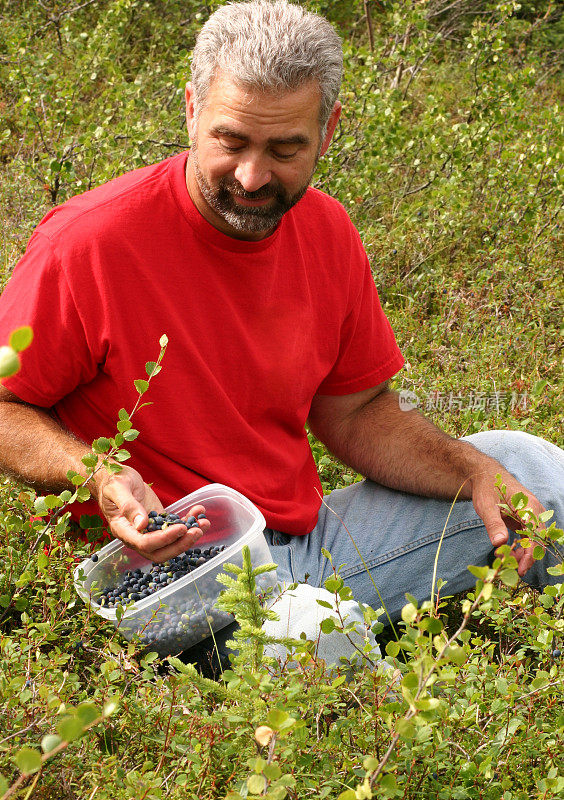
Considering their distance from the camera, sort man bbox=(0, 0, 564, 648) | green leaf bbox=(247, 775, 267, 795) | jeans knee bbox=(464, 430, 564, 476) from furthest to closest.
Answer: jeans knee bbox=(464, 430, 564, 476)
man bbox=(0, 0, 564, 648)
green leaf bbox=(247, 775, 267, 795)

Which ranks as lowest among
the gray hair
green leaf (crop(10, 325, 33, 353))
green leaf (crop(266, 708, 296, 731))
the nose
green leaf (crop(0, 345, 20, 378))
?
green leaf (crop(266, 708, 296, 731))

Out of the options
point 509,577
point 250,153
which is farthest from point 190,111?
point 509,577

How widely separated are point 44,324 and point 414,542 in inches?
46.7

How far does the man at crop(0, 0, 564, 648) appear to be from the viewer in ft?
7.11

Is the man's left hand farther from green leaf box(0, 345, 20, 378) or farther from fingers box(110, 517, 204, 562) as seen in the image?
green leaf box(0, 345, 20, 378)

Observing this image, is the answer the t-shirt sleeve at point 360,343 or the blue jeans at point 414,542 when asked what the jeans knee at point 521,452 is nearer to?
the blue jeans at point 414,542

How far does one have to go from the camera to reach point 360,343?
9.04 feet

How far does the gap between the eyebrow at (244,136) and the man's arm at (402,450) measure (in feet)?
2.81

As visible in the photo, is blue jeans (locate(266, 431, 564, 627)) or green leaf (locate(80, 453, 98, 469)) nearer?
green leaf (locate(80, 453, 98, 469))

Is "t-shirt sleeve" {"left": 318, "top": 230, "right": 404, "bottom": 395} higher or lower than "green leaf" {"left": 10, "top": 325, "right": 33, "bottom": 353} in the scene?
lower

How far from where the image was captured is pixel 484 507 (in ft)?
7.91

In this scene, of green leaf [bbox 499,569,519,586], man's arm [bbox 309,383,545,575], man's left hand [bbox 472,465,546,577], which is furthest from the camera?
man's arm [bbox 309,383,545,575]

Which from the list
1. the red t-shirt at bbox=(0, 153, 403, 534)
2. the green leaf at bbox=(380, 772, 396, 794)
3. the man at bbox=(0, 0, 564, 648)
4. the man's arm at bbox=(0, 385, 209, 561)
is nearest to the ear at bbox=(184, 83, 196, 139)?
the man at bbox=(0, 0, 564, 648)

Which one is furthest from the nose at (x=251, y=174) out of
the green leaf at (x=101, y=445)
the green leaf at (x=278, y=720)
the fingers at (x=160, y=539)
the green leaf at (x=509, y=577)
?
the green leaf at (x=278, y=720)
